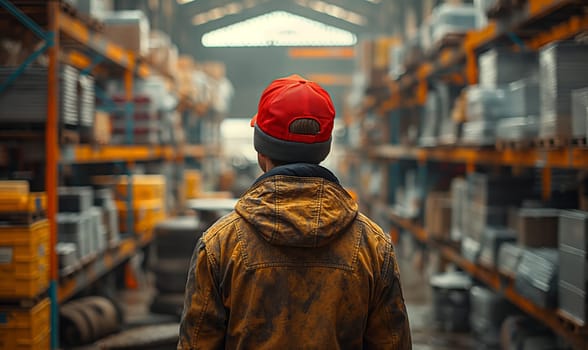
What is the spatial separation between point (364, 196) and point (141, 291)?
25.3ft

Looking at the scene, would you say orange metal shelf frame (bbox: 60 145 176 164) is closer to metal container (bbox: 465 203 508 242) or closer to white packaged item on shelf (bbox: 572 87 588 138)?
metal container (bbox: 465 203 508 242)

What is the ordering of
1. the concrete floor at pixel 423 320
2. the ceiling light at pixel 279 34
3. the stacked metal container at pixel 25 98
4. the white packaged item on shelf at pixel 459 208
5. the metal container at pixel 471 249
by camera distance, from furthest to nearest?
1. the ceiling light at pixel 279 34
2. the white packaged item on shelf at pixel 459 208
3. the concrete floor at pixel 423 320
4. the metal container at pixel 471 249
5. the stacked metal container at pixel 25 98

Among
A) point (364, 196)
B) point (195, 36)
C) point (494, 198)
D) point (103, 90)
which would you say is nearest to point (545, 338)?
point (494, 198)

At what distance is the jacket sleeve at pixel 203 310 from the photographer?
82.4 inches

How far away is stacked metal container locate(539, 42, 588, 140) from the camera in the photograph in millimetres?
4324

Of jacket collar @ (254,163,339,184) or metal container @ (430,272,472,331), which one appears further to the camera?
metal container @ (430,272,472,331)

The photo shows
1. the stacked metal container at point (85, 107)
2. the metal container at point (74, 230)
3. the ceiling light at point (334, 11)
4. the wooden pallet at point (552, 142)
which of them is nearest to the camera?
the wooden pallet at point (552, 142)

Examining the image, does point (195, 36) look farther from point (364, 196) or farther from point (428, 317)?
point (428, 317)

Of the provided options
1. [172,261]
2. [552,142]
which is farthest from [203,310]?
[172,261]

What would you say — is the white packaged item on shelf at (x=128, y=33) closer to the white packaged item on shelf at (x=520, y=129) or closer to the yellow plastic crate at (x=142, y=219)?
the yellow plastic crate at (x=142, y=219)

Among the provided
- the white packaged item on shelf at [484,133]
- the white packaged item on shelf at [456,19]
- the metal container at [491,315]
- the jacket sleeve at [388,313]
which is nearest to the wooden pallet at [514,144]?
the white packaged item on shelf at [484,133]

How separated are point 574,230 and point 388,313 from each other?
2.28m

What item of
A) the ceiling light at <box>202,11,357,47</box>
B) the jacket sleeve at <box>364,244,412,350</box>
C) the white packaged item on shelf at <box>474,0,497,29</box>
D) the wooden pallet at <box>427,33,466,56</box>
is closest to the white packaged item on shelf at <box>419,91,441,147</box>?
the wooden pallet at <box>427,33,466,56</box>

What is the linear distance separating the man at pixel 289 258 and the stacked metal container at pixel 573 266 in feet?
7.23
